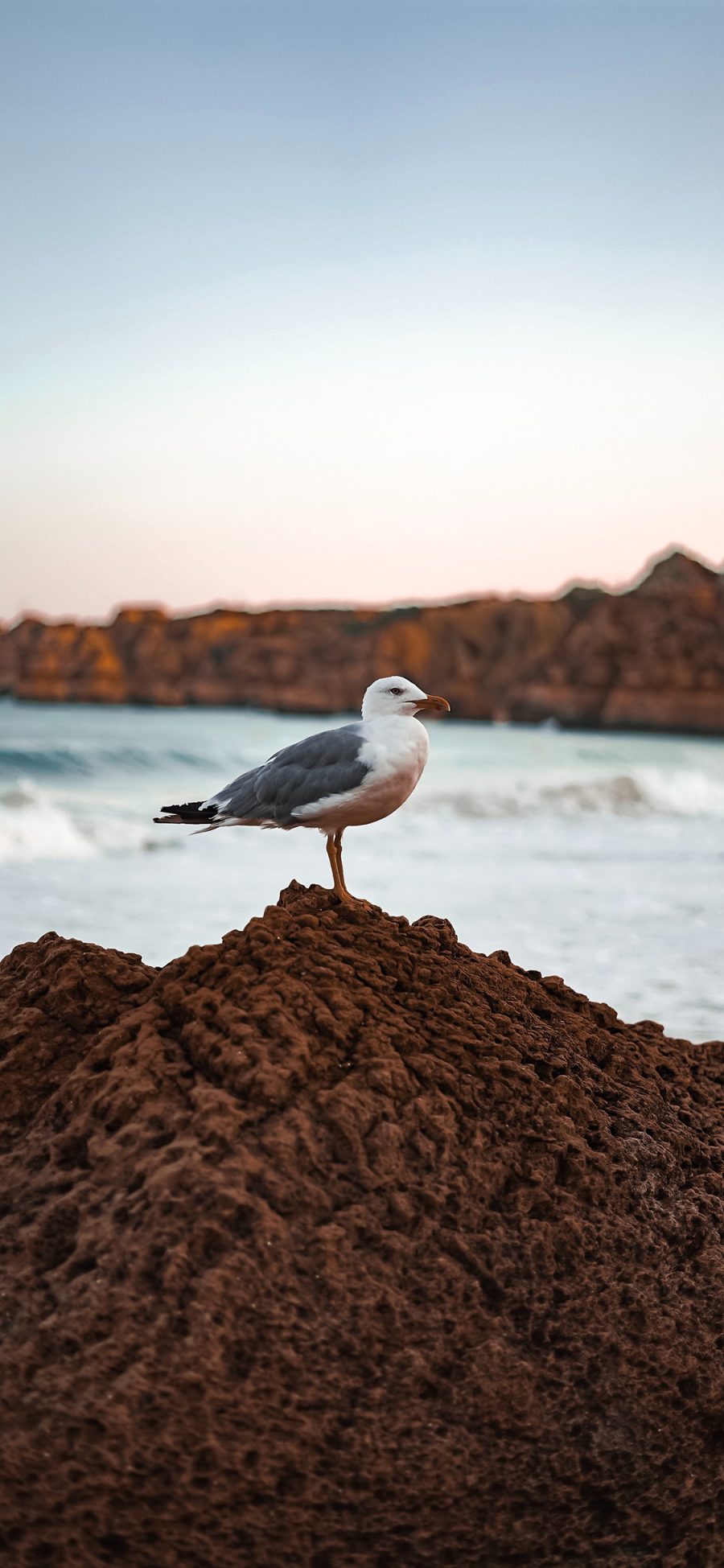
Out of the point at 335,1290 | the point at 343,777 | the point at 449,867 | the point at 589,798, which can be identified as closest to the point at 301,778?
the point at 343,777

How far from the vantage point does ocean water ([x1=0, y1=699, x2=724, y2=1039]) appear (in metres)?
7.45

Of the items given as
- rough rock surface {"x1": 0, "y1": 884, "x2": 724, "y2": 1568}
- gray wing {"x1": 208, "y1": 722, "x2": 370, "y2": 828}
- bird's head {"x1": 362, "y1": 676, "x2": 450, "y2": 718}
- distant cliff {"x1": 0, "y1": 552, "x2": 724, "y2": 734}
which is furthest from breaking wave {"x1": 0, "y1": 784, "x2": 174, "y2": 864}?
distant cliff {"x1": 0, "y1": 552, "x2": 724, "y2": 734}

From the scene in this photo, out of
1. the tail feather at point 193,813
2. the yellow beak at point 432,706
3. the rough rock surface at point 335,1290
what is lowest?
the rough rock surface at point 335,1290

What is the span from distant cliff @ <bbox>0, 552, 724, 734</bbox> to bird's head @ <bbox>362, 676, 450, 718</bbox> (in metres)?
61.8

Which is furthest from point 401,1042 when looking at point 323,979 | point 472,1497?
point 472,1497

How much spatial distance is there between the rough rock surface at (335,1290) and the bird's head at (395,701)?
0.94 meters

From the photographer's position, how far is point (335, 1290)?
1.90 meters

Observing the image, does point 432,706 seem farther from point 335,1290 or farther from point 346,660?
point 346,660

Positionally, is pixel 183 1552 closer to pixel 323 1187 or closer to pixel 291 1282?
pixel 291 1282

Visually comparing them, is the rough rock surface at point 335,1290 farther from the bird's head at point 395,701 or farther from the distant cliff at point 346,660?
the distant cliff at point 346,660

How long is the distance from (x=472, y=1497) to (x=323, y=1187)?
1.73ft

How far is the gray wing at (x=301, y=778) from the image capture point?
321cm

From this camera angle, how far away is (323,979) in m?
2.53

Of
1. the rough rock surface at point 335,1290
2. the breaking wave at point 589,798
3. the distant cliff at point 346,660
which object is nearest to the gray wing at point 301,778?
the rough rock surface at point 335,1290
